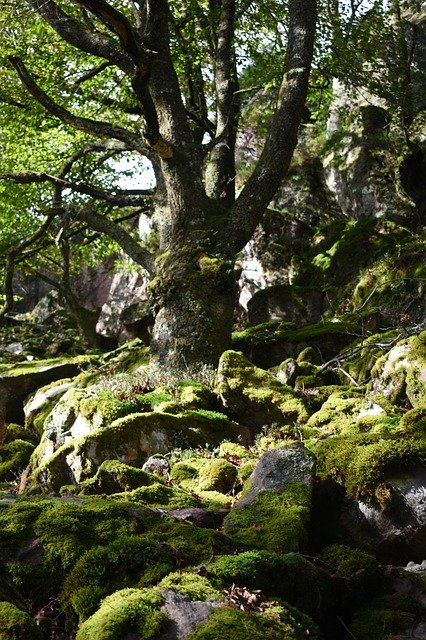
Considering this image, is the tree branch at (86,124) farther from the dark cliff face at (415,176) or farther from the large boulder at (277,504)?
the large boulder at (277,504)

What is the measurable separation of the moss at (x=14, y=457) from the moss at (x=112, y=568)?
5.64 m

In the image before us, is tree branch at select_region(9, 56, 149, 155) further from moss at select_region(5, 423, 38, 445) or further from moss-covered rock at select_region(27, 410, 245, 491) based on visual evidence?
moss-covered rock at select_region(27, 410, 245, 491)

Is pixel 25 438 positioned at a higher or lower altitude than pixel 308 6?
lower

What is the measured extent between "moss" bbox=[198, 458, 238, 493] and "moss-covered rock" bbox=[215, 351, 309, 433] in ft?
6.82

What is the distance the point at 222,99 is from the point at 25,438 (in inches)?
345

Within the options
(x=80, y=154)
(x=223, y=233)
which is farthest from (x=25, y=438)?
(x=80, y=154)

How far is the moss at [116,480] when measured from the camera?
6.42 meters

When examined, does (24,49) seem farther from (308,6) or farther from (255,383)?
(255,383)

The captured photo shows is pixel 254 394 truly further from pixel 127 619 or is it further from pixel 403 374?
pixel 127 619

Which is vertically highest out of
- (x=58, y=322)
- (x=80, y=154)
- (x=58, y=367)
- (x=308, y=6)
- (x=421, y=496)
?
(x=308, y=6)

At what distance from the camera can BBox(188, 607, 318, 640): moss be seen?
10.6ft

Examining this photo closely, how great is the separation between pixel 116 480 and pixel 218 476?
1.12 m

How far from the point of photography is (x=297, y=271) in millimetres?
18562

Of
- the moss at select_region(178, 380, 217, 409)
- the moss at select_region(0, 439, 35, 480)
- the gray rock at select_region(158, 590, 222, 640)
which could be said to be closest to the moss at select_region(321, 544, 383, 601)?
the gray rock at select_region(158, 590, 222, 640)
